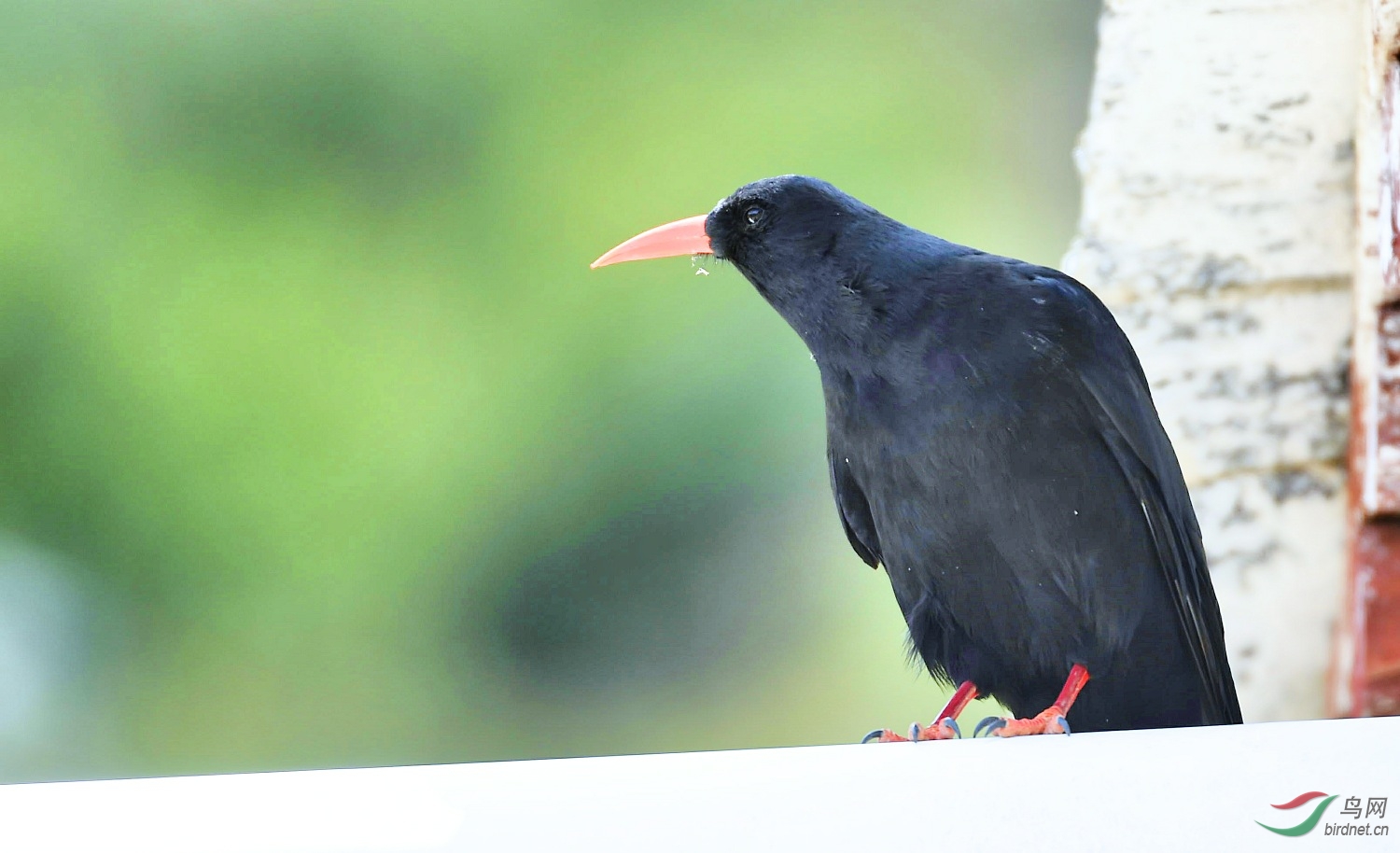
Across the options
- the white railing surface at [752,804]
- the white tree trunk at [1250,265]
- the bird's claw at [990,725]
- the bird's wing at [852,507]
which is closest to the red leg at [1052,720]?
the bird's claw at [990,725]

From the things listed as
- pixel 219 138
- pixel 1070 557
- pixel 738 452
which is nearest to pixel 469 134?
pixel 219 138

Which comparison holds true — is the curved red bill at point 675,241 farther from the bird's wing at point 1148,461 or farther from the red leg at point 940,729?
the red leg at point 940,729

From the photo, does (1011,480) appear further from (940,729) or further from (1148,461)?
(940,729)

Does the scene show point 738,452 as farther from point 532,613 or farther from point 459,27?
point 459,27

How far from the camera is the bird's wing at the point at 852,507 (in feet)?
4.79

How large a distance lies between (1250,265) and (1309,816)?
3.26ft

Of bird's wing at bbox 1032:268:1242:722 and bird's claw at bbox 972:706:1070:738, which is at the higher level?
bird's wing at bbox 1032:268:1242:722

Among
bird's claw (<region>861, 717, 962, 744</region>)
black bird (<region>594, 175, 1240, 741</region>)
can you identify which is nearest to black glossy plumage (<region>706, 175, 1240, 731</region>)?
black bird (<region>594, 175, 1240, 741</region>)

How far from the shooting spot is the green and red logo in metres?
1.20

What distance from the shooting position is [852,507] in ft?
4.91

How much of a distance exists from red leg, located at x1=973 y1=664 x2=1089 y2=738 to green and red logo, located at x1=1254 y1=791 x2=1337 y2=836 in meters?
0.22

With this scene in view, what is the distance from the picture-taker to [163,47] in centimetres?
184

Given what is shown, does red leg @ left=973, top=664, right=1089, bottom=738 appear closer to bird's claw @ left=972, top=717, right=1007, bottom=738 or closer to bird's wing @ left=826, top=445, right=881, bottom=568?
bird's claw @ left=972, top=717, right=1007, bottom=738

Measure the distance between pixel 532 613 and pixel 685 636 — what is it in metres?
0.27
